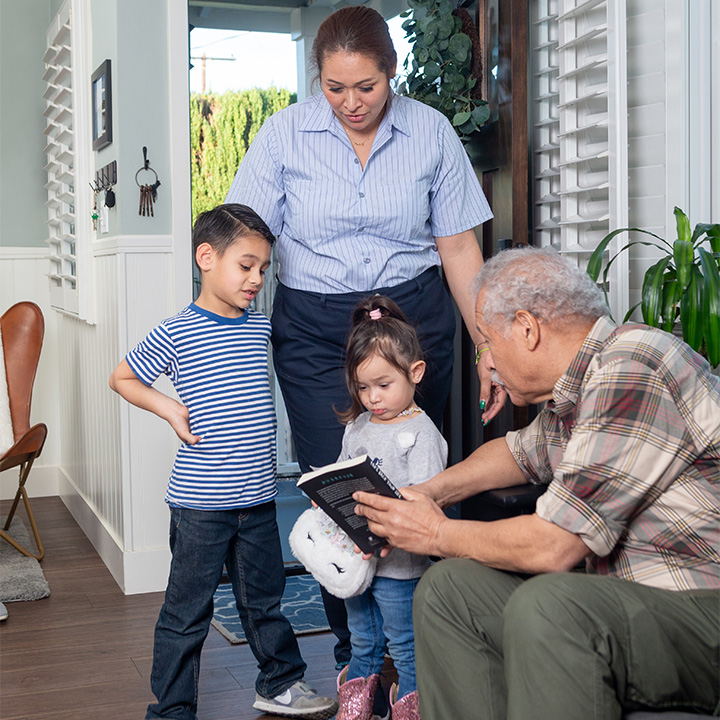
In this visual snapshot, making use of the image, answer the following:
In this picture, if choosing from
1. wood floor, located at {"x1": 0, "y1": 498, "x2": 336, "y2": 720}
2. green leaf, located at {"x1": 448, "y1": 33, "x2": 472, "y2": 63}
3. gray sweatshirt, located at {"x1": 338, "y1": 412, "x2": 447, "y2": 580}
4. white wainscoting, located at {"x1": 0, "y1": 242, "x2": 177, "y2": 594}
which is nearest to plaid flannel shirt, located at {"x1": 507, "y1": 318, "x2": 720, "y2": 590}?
gray sweatshirt, located at {"x1": 338, "y1": 412, "x2": 447, "y2": 580}

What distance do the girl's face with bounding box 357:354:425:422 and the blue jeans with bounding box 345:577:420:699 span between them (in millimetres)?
367

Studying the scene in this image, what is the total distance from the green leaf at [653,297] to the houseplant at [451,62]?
44.8 inches

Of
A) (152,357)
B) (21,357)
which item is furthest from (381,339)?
(21,357)

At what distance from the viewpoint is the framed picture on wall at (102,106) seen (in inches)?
133

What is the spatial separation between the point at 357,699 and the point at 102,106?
237 centimetres

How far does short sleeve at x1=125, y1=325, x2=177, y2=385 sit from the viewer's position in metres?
2.12

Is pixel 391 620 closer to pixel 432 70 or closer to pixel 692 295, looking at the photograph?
pixel 692 295

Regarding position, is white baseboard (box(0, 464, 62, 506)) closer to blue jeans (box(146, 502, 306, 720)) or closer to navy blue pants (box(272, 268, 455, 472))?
blue jeans (box(146, 502, 306, 720))

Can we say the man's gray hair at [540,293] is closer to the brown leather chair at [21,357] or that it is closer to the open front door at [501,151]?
the open front door at [501,151]

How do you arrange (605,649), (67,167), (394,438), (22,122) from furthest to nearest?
(22,122)
(67,167)
(394,438)
(605,649)

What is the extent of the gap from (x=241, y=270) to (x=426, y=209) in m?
0.46

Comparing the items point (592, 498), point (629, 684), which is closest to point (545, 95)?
point (592, 498)

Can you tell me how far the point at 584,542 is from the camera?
145 centimetres

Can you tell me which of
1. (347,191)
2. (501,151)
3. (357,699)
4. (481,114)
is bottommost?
(357,699)
